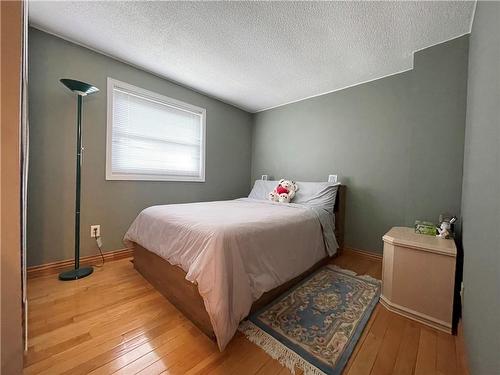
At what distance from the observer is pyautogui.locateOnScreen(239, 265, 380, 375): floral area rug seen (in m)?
1.07

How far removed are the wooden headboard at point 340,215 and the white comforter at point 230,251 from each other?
714 mm

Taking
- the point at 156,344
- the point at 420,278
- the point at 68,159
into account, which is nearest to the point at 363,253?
the point at 420,278

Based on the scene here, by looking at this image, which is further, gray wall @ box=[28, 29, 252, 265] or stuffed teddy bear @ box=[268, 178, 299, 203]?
stuffed teddy bear @ box=[268, 178, 299, 203]

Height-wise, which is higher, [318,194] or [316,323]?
[318,194]

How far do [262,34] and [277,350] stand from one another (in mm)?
2410

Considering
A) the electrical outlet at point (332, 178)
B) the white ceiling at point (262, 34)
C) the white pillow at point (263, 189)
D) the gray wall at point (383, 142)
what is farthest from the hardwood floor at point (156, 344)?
the white ceiling at point (262, 34)

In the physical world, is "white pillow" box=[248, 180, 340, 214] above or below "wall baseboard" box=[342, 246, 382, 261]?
above

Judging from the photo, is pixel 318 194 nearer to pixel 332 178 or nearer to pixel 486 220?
pixel 332 178

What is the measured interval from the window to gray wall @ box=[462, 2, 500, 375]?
113 inches

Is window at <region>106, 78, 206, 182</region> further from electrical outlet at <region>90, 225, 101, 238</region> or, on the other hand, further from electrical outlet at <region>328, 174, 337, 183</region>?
electrical outlet at <region>328, 174, 337, 183</region>

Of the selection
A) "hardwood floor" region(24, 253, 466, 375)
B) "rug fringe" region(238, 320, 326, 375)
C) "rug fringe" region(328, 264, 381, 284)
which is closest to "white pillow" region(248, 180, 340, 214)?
"rug fringe" region(328, 264, 381, 284)

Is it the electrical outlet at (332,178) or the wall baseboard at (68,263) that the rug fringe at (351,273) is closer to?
the electrical outlet at (332,178)

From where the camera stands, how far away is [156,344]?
114 cm

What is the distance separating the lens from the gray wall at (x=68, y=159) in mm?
1833
